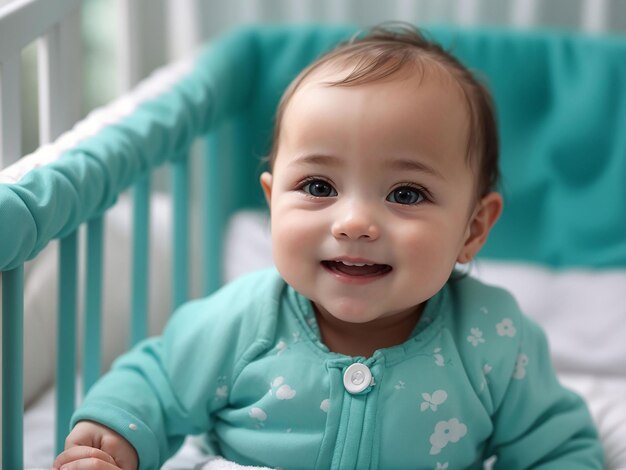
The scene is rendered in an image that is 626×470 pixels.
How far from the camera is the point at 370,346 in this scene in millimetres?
1121

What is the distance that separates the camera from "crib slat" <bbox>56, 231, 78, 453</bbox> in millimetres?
1190

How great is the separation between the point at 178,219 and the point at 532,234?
60 cm

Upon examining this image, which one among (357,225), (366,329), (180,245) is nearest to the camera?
(357,225)

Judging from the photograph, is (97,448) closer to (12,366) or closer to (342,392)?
(12,366)

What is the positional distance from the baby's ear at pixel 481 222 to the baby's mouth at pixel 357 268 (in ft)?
0.46

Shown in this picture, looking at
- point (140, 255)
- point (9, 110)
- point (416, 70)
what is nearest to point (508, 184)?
point (140, 255)

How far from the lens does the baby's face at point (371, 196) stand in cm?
102

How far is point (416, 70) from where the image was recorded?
3.52 ft

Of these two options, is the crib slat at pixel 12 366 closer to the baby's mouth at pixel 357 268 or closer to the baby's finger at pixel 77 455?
the baby's finger at pixel 77 455

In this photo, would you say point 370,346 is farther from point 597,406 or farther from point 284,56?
point 284,56

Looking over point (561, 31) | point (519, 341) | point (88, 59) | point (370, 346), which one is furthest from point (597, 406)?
point (88, 59)

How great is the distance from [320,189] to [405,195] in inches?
3.2

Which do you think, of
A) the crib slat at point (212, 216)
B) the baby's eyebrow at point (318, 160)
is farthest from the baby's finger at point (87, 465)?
the crib slat at point (212, 216)

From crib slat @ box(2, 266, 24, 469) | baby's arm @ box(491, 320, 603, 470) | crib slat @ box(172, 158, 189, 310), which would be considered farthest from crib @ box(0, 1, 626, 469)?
crib slat @ box(2, 266, 24, 469)
